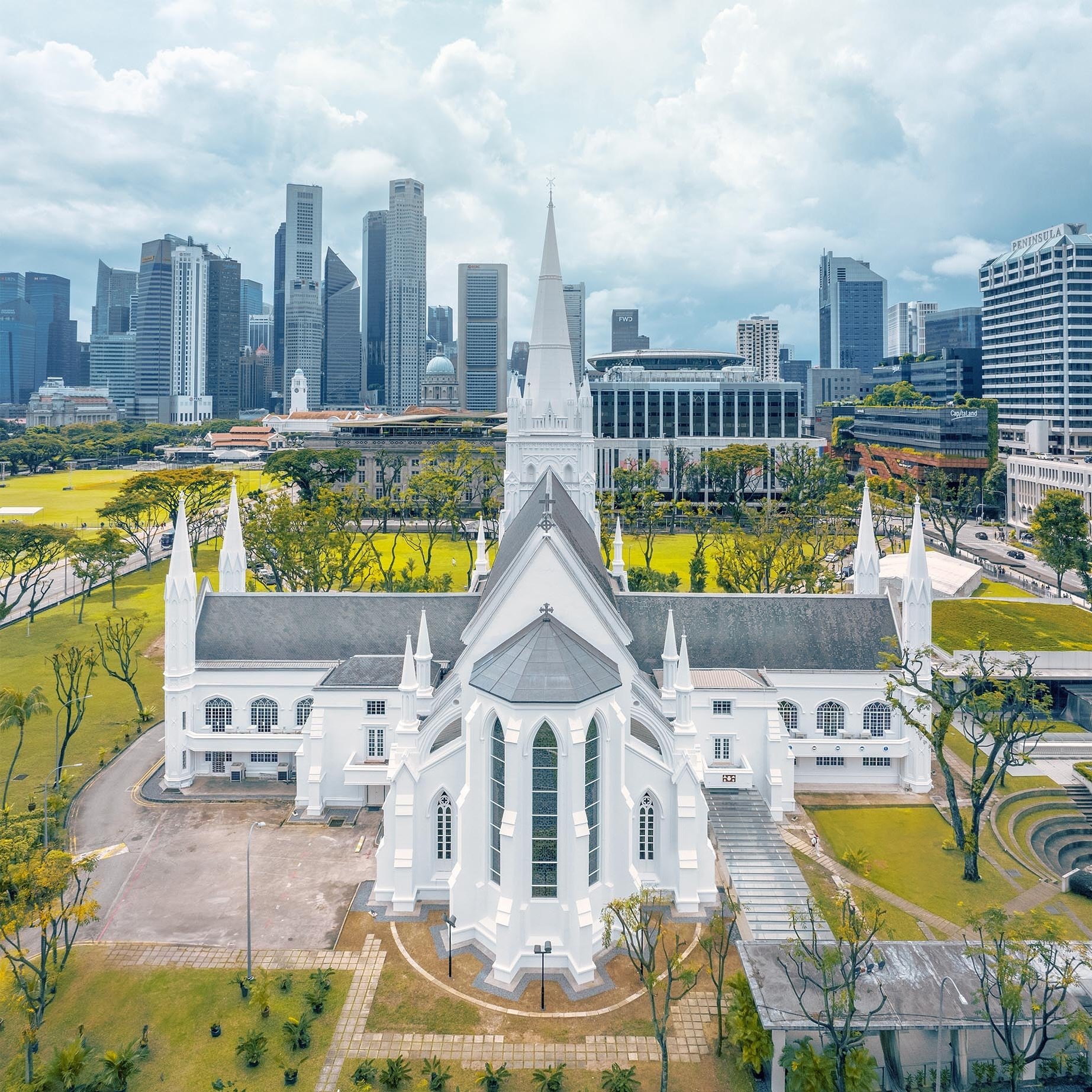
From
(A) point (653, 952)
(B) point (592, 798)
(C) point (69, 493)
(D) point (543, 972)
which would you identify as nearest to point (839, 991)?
(A) point (653, 952)

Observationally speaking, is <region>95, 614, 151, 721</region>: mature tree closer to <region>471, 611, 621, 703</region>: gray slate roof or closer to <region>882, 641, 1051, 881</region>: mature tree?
<region>471, 611, 621, 703</region>: gray slate roof

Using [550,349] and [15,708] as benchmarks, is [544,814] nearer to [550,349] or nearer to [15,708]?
[15,708]

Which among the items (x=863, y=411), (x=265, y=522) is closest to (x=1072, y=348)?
(x=863, y=411)

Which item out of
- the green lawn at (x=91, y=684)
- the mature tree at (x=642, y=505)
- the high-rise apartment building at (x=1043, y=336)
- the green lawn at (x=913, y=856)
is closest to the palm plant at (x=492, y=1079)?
the green lawn at (x=913, y=856)

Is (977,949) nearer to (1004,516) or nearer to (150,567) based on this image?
(150,567)

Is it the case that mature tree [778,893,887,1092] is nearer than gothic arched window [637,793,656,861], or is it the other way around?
mature tree [778,893,887,1092]

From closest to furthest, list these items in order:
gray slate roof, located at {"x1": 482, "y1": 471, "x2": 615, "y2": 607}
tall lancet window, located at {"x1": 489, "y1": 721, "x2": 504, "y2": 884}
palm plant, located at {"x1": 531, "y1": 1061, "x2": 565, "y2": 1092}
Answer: palm plant, located at {"x1": 531, "y1": 1061, "x2": 565, "y2": 1092}
tall lancet window, located at {"x1": 489, "y1": 721, "x2": 504, "y2": 884}
gray slate roof, located at {"x1": 482, "y1": 471, "x2": 615, "y2": 607}

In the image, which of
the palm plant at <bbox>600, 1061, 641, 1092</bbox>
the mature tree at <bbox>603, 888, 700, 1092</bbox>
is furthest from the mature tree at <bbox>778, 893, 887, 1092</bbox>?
the palm plant at <bbox>600, 1061, 641, 1092</bbox>
